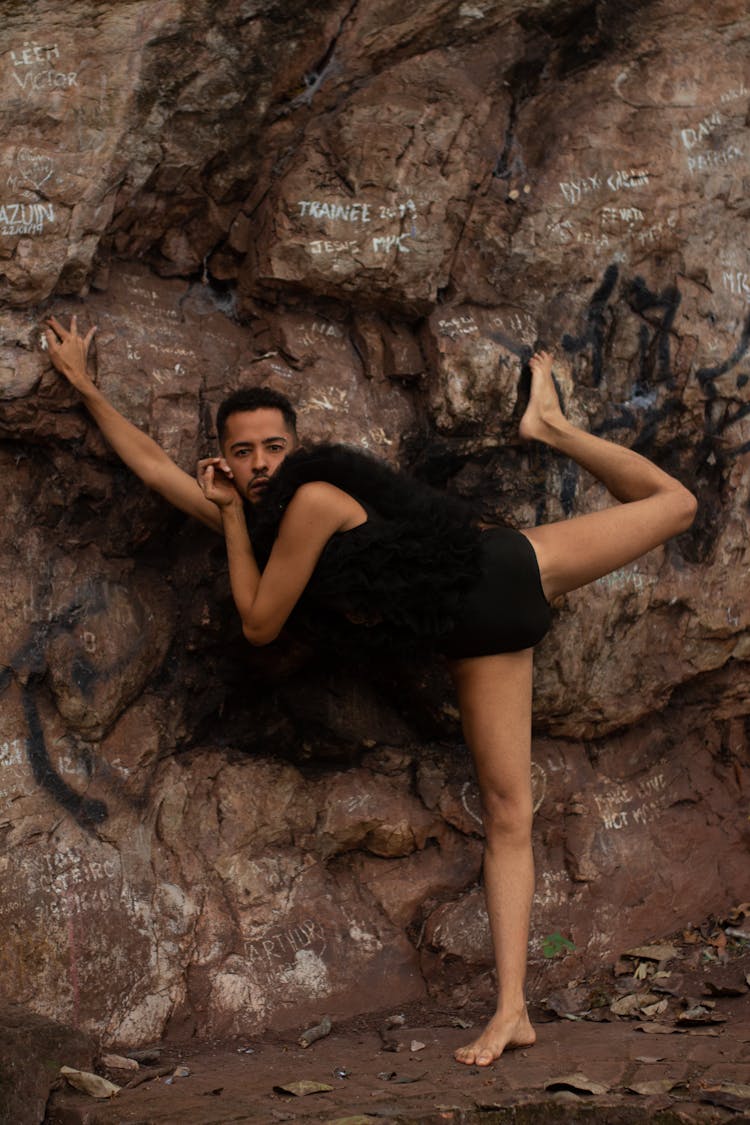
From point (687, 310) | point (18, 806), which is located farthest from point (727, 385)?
point (18, 806)

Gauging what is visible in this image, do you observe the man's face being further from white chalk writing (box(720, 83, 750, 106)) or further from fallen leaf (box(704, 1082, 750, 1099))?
white chalk writing (box(720, 83, 750, 106))

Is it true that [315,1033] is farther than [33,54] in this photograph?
Yes

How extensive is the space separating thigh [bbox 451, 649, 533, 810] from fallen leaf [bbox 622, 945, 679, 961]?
970 millimetres

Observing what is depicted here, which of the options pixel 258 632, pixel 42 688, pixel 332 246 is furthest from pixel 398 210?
pixel 42 688

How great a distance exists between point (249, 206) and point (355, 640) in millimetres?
1499

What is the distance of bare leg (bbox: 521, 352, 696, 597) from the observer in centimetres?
384

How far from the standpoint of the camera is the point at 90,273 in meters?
4.07

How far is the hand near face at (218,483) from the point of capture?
362cm

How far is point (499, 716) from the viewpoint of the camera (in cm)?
378

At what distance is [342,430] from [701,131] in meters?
1.69

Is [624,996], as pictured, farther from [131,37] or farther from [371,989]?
[131,37]

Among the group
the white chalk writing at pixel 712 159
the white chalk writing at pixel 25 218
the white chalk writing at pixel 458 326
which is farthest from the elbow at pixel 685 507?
the white chalk writing at pixel 25 218

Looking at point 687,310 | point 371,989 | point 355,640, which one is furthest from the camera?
point 687,310

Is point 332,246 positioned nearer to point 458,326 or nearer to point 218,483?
point 458,326
